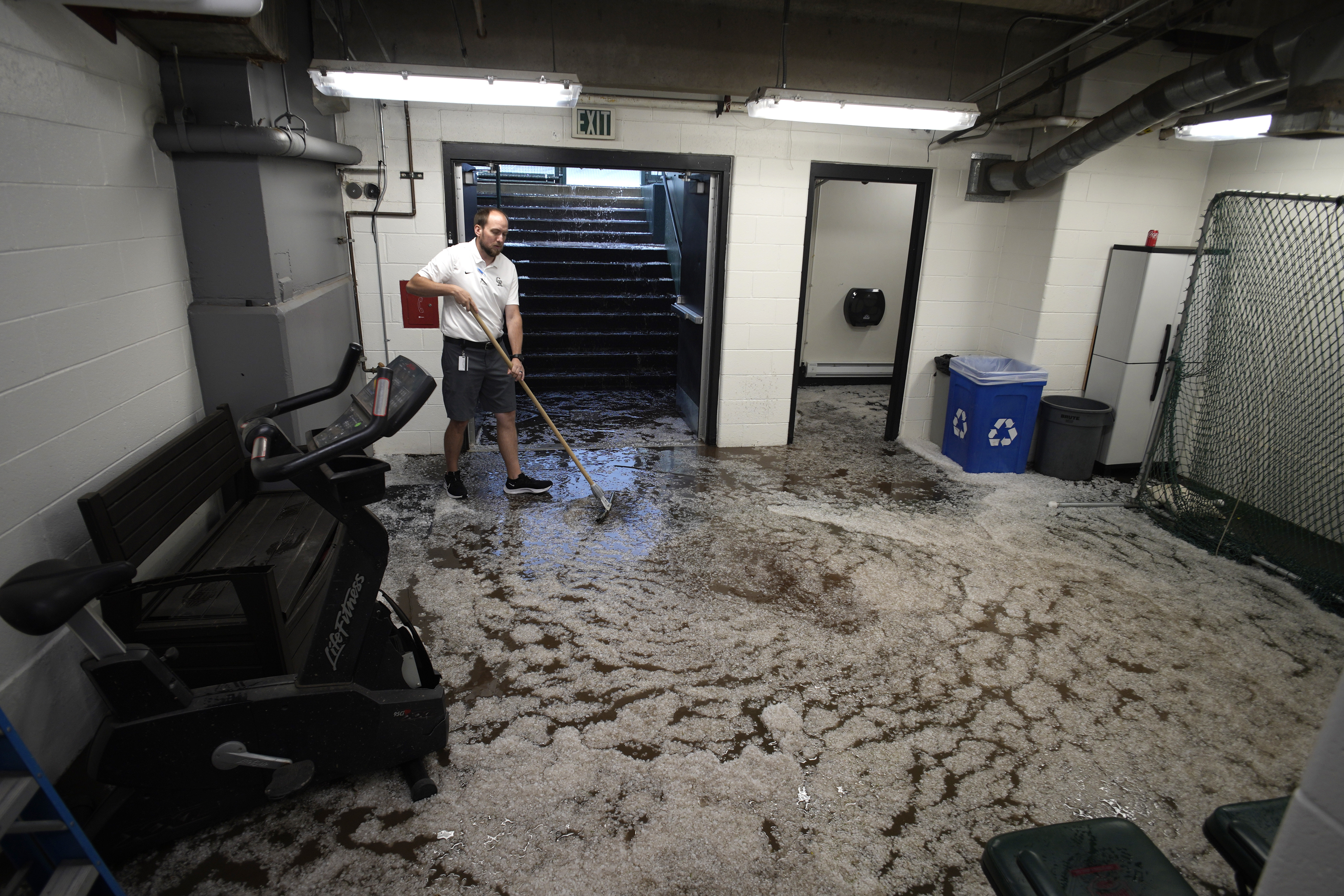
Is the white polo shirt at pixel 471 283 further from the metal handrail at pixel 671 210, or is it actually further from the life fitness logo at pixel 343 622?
the metal handrail at pixel 671 210

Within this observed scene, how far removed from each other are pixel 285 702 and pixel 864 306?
6.58 m

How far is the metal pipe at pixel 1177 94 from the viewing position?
9.88ft

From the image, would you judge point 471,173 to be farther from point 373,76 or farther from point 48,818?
point 48,818

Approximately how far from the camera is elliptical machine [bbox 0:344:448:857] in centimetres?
184

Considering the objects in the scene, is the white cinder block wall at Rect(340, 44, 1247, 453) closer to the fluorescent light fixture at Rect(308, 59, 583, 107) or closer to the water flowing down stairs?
the fluorescent light fixture at Rect(308, 59, 583, 107)

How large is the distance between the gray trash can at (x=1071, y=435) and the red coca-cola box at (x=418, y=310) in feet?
13.9

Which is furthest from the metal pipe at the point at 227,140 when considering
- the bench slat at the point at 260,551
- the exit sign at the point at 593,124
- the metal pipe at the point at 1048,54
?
the metal pipe at the point at 1048,54

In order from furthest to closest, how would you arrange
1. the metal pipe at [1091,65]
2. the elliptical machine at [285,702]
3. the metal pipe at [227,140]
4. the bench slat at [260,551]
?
the metal pipe at [1091,65] < the metal pipe at [227,140] < the bench slat at [260,551] < the elliptical machine at [285,702]

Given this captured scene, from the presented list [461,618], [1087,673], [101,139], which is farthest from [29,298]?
[1087,673]

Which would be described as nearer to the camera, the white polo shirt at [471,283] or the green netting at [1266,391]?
the green netting at [1266,391]

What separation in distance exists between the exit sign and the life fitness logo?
3484mm

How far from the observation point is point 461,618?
3.12 metres

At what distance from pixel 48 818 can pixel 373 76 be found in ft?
10.2

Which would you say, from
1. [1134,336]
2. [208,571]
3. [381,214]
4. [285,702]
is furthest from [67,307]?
[1134,336]
